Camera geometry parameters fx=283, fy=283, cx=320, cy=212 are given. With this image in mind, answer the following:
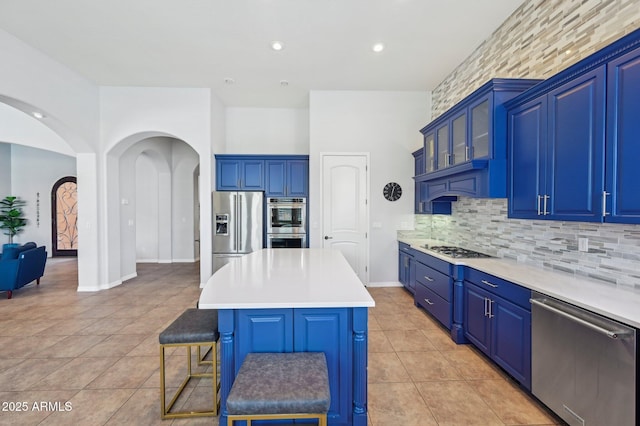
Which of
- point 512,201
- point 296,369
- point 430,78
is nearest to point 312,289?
point 296,369

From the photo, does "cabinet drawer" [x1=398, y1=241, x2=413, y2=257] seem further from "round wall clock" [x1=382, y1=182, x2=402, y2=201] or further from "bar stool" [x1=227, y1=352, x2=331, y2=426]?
"bar stool" [x1=227, y1=352, x2=331, y2=426]

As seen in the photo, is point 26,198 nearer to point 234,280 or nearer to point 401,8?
point 234,280

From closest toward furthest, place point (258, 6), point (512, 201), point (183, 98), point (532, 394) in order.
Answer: point (532, 394)
point (512, 201)
point (258, 6)
point (183, 98)

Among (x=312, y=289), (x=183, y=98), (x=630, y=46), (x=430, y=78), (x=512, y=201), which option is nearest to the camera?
(x=630, y=46)

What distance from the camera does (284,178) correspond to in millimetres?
5086

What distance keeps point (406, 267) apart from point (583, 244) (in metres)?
2.56

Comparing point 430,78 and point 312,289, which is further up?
point 430,78

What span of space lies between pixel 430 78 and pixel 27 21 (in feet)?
16.8

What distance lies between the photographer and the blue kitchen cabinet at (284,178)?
5.09 metres

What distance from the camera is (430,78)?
4.48m

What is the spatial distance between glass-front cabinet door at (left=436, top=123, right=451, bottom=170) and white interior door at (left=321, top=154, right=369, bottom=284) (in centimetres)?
141

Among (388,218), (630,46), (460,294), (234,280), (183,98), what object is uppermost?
(183,98)

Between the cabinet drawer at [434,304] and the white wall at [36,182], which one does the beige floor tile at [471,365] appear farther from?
the white wall at [36,182]

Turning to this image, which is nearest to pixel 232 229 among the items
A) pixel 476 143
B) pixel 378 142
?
pixel 378 142
